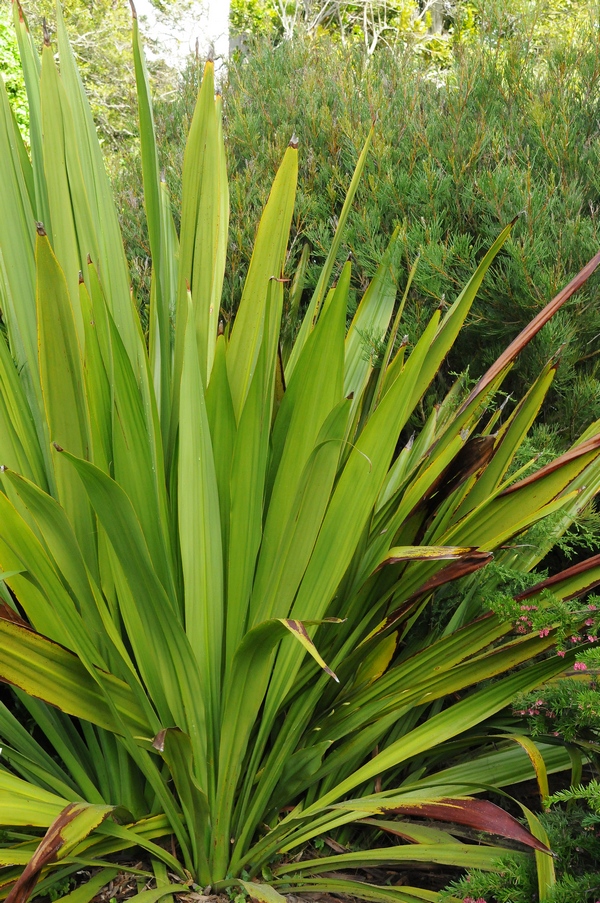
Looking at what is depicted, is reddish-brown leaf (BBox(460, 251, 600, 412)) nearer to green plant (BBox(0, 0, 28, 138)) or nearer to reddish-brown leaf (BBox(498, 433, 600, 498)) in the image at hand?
reddish-brown leaf (BBox(498, 433, 600, 498))

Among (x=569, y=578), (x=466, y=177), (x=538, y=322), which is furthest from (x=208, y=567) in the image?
(x=466, y=177)

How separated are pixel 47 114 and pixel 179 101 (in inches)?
109

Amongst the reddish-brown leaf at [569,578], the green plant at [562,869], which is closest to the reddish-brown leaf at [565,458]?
the reddish-brown leaf at [569,578]

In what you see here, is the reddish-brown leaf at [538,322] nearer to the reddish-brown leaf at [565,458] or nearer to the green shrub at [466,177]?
the reddish-brown leaf at [565,458]

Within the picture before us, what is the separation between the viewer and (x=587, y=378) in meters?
2.64

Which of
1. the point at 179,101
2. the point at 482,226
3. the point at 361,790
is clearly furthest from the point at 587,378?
the point at 179,101

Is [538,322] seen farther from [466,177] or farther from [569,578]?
[466,177]

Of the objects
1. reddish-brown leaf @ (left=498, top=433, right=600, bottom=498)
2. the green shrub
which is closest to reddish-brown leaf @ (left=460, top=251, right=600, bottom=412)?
reddish-brown leaf @ (left=498, top=433, right=600, bottom=498)

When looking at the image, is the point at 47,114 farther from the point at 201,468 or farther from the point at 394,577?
the point at 394,577

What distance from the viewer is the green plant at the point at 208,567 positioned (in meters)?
1.31

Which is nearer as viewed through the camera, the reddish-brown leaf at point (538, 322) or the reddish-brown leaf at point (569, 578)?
the reddish-brown leaf at point (569, 578)

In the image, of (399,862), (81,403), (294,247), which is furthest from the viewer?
(294,247)

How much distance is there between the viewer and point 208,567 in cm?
136

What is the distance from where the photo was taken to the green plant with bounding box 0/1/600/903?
1312 mm
